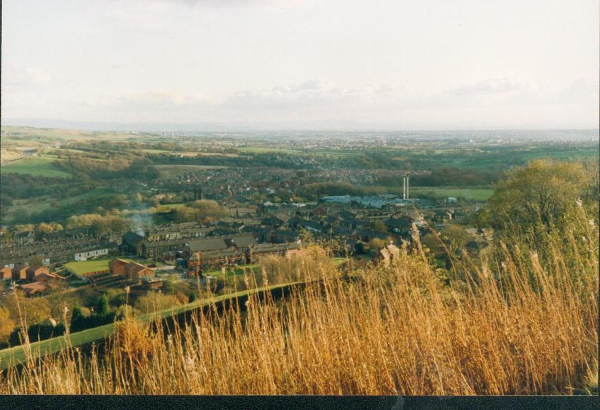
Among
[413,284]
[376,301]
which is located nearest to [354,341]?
[376,301]

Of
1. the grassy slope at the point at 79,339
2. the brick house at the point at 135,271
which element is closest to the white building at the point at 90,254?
the brick house at the point at 135,271

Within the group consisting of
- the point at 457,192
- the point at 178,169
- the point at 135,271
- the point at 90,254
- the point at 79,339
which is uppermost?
the point at 178,169

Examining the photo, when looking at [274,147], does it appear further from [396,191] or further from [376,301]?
[376,301]

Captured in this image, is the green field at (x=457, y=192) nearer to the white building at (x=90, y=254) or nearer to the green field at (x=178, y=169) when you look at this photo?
the green field at (x=178, y=169)

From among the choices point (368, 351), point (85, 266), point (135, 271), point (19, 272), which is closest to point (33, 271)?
Result: point (19, 272)

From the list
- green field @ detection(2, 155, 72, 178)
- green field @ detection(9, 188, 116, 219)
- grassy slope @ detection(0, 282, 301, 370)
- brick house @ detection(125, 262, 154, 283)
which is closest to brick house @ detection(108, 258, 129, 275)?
brick house @ detection(125, 262, 154, 283)

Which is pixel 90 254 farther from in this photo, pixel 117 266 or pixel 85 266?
pixel 117 266
